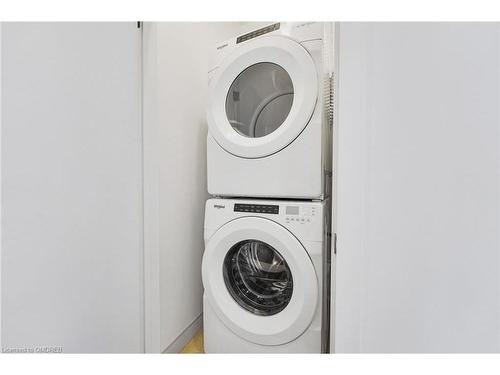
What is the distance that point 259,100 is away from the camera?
4.40 feet

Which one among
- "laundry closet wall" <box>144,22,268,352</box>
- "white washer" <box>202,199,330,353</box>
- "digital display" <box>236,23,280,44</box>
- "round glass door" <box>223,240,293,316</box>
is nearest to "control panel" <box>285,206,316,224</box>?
"white washer" <box>202,199,330,353</box>

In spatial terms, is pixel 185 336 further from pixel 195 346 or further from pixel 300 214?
pixel 300 214

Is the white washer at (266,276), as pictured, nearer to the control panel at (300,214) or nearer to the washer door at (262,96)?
the control panel at (300,214)

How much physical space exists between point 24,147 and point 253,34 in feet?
3.23

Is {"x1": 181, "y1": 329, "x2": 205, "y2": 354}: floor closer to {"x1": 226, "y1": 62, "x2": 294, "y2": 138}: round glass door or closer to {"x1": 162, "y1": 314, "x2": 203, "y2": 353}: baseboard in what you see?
{"x1": 162, "y1": 314, "x2": 203, "y2": 353}: baseboard

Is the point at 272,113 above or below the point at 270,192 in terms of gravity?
above

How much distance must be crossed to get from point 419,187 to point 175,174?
45.8 inches

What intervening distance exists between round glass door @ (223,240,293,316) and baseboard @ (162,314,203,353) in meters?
0.41

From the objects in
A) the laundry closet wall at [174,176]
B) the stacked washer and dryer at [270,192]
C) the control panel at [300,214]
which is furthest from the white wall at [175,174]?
the control panel at [300,214]

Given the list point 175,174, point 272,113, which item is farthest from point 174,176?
point 272,113

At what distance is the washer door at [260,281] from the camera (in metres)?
1.14

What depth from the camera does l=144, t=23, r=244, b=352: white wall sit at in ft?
3.98

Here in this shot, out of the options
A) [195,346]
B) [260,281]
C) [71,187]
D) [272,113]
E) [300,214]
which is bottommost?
[195,346]
